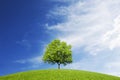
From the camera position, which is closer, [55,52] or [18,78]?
[18,78]

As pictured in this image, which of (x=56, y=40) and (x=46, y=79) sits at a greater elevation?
(x=56, y=40)

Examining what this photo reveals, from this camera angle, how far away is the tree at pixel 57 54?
8531 cm

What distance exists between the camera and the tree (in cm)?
8531

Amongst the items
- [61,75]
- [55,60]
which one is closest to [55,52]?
[55,60]

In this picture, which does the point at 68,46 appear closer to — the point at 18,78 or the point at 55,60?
the point at 55,60

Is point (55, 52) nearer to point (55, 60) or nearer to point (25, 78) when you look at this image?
point (55, 60)

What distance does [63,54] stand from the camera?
8606 centimetres

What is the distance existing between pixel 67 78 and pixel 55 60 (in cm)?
3755

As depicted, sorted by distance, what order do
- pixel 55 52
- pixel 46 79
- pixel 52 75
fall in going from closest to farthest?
pixel 46 79 → pixel 52 75 → pixel 55 52

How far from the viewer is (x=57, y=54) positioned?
85.9m

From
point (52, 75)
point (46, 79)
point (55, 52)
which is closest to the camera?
point (46, 79)

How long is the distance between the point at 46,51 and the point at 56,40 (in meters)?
5.84

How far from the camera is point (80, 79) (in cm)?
4900

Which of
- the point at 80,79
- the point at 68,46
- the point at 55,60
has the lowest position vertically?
the point at 80,79
